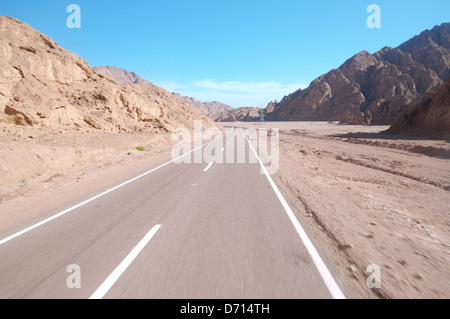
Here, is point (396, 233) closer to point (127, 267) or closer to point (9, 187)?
point (127, 267)

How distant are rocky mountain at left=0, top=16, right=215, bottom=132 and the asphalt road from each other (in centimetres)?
1673

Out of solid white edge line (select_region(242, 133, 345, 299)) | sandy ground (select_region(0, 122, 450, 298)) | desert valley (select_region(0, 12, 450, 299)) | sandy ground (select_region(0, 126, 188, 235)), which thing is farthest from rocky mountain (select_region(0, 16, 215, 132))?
solid white edge line (select_region(242, 133, 345, 299))

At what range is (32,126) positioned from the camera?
1708cm

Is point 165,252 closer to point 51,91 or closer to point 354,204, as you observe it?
point 354,204

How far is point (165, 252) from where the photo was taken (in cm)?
358

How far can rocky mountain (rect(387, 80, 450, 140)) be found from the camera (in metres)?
24.9

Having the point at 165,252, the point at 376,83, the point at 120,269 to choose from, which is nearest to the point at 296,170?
the point at 165,252

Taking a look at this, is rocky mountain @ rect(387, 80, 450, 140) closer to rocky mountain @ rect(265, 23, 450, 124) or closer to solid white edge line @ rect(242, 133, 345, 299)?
solid white edge line @ rect(242, 133, 345, 299)

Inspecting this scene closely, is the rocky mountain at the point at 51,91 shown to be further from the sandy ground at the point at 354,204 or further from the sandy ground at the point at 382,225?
the sandy ground at the point at 382,225

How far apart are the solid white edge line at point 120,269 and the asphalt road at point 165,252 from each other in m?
0.01

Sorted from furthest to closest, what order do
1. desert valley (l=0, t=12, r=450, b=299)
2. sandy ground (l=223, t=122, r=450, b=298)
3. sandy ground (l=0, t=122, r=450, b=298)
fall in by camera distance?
1. desert valley (l=0, t=12, r=450, b=299)
2. sandy ground (l=0, t=122, r=450, b=298)
3. sandy ground (l=223, t=122, r=450, b=298)

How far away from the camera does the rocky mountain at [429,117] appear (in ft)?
81.8

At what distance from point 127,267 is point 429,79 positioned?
115 metres

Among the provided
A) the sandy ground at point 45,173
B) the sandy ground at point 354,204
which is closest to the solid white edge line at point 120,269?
the sandy ground at point 354,204
